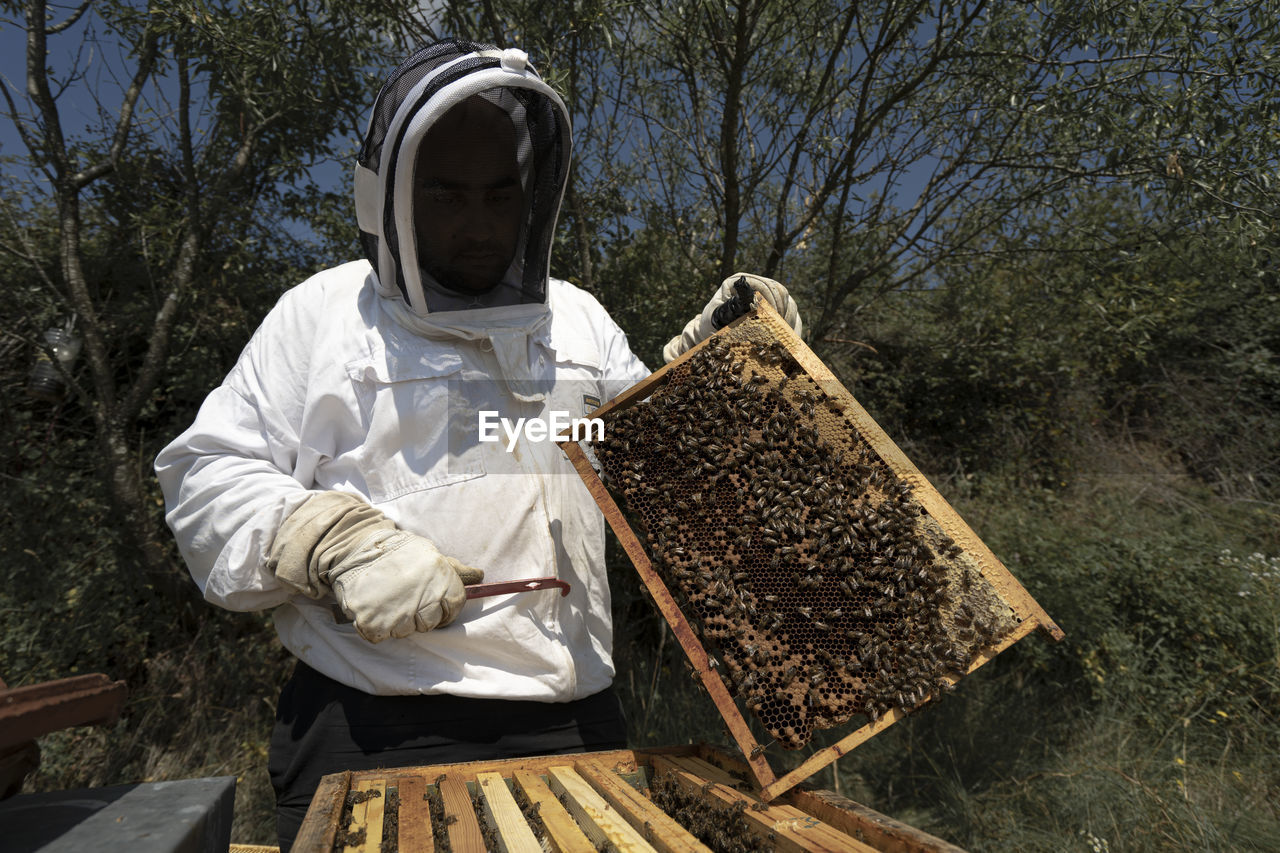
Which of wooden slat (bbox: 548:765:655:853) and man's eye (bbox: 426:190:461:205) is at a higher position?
man's eye (bbox: 426:190:461:205)

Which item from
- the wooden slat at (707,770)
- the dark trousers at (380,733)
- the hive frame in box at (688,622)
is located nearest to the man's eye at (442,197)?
the hive frame in box at (688,622)

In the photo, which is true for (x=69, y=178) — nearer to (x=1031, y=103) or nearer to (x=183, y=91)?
(x=183, y=91)

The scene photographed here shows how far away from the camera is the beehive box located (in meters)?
1.58

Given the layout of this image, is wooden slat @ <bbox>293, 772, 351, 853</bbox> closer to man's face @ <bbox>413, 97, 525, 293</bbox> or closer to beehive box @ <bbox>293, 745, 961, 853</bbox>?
beehive box @ <bbox>293, 745, 961, 853</bbox>

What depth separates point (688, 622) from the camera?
2.07 meters

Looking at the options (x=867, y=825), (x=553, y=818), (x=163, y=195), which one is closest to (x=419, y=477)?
(x=553, y=818)

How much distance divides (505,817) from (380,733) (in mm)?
720

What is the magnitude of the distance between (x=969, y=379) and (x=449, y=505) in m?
8.64

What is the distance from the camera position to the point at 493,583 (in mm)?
2320

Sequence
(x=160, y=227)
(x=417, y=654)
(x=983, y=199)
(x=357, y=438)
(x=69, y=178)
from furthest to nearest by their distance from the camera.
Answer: (x=983, y=199) < (x=160, y=227) < (x=69, y=178) < (x=357, y=438) < (x=417, y=654)

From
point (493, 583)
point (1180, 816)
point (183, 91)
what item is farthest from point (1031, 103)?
point (183, 91)

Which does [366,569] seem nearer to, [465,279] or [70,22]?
[465,279]

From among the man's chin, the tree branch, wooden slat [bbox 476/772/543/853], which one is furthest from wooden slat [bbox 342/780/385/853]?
the tree branch

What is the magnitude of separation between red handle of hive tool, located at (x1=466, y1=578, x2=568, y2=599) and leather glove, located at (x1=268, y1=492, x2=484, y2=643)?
9 centimetres
